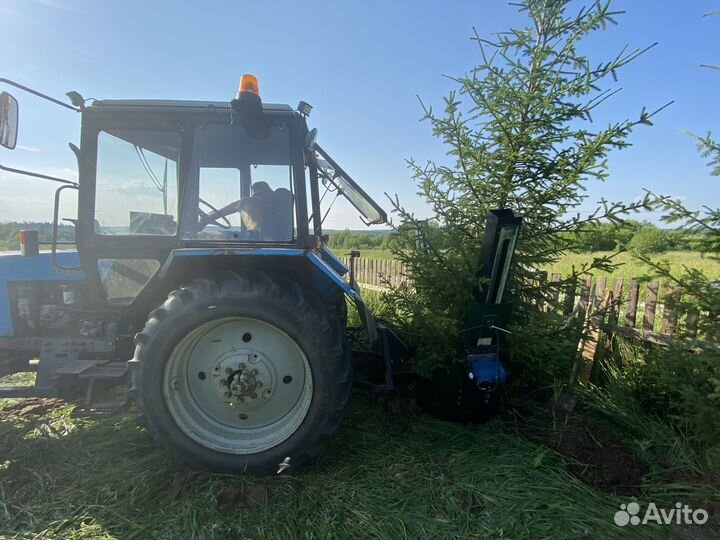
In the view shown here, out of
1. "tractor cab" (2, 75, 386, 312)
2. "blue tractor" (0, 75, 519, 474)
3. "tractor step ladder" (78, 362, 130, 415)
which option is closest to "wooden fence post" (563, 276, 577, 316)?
"blue tractor" (0, 75, 519, 474)

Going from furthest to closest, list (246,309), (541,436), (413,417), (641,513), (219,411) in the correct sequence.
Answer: (413,417) → (541,436) → (219,411) → (246,309) → (641,513)

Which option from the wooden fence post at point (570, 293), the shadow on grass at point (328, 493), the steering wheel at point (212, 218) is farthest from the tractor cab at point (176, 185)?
the wooden fence post at point (570, 293)

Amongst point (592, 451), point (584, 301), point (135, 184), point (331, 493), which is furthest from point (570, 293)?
point (135, 184)

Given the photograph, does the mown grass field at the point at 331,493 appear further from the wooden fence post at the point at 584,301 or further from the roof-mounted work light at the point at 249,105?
the roof-mounted work light at the point at 249,105

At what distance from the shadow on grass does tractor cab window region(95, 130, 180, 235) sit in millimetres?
1415

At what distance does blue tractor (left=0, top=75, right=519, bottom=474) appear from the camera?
2.12 meters

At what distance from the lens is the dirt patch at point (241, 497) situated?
1.90 meters

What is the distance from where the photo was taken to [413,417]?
275cm

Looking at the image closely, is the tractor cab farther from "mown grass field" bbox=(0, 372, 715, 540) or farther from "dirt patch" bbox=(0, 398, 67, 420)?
"dirt patch" bbox=(0, 398, 67, 420)

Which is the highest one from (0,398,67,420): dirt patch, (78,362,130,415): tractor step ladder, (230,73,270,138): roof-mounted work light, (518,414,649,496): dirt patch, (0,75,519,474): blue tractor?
(230,73,270,138): roof-mounted work light

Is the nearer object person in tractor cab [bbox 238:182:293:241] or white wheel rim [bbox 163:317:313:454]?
white wheel rim [bbox 163:317:313:454]

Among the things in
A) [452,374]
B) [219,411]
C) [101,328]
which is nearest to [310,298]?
[219,411]

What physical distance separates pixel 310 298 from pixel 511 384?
171 cm

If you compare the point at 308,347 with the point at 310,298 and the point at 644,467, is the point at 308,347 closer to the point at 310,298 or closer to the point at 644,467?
the point at 310,298
